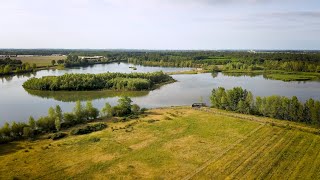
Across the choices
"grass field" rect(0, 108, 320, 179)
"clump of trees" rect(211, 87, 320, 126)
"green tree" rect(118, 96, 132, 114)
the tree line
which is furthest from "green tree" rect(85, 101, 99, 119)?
"clump of trees" rect(211, 87, 320, 126)

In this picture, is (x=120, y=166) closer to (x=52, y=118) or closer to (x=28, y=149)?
(x=28, y=149)

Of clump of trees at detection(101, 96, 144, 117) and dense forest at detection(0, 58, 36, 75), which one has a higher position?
dense forest at detection(0, 58, 36, 75)

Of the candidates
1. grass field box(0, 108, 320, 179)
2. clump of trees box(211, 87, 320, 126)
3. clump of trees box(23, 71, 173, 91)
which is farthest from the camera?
clump of trees box(23, 71, 173, 91)

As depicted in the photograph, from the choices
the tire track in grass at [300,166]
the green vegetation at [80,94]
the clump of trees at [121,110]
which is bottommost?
the green vegetation at [80,94]

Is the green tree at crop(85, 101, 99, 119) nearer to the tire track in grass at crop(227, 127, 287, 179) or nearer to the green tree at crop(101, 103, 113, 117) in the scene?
the green tree at crop(101, 103, 113, 117)

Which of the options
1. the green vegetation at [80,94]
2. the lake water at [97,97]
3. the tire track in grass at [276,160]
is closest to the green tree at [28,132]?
the lake water at [97,97]

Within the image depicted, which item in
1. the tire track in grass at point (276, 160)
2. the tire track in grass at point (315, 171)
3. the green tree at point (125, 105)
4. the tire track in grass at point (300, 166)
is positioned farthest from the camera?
the green tree at point (125, 105)

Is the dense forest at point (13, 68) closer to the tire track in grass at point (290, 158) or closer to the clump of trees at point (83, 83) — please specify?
the clump of trees at point (83, 83)
